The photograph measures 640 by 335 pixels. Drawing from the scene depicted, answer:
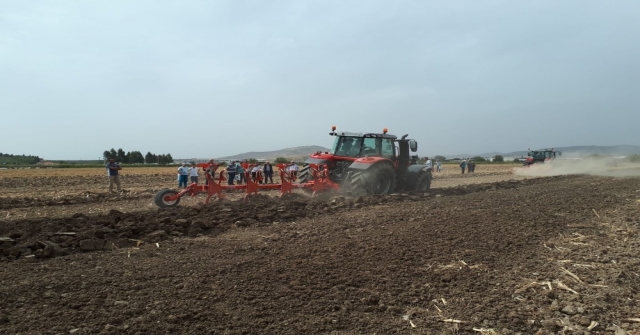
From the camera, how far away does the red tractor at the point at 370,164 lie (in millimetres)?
10703

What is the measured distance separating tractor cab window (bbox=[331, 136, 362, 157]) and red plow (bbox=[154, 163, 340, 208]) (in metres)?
1.03

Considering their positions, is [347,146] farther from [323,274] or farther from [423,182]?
[323,274]

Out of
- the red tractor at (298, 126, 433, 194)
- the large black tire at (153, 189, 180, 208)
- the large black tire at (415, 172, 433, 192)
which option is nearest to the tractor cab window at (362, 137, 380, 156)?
the red tractor at (298, 126, 433, 194)

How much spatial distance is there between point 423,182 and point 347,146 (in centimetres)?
264

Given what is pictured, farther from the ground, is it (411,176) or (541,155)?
(541,155)

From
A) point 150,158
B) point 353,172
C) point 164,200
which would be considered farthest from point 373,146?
point 150,158

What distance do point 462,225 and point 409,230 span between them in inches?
35.8

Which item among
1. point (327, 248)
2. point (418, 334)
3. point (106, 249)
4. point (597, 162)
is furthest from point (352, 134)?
point (597, 162)

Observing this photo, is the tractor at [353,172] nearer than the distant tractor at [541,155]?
Yes

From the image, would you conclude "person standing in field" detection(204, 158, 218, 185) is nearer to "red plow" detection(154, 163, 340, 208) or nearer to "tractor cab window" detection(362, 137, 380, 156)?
"red plow" detection(154, 163, 340, 208)

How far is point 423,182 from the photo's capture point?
A: 12.8 m

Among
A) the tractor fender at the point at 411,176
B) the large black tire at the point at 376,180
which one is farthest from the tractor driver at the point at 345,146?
the tractor fender at the point at 411,176

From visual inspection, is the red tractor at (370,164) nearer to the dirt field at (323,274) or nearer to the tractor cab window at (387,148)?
the tractor cab window at (387,148)

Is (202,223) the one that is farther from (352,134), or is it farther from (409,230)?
(352,134)
